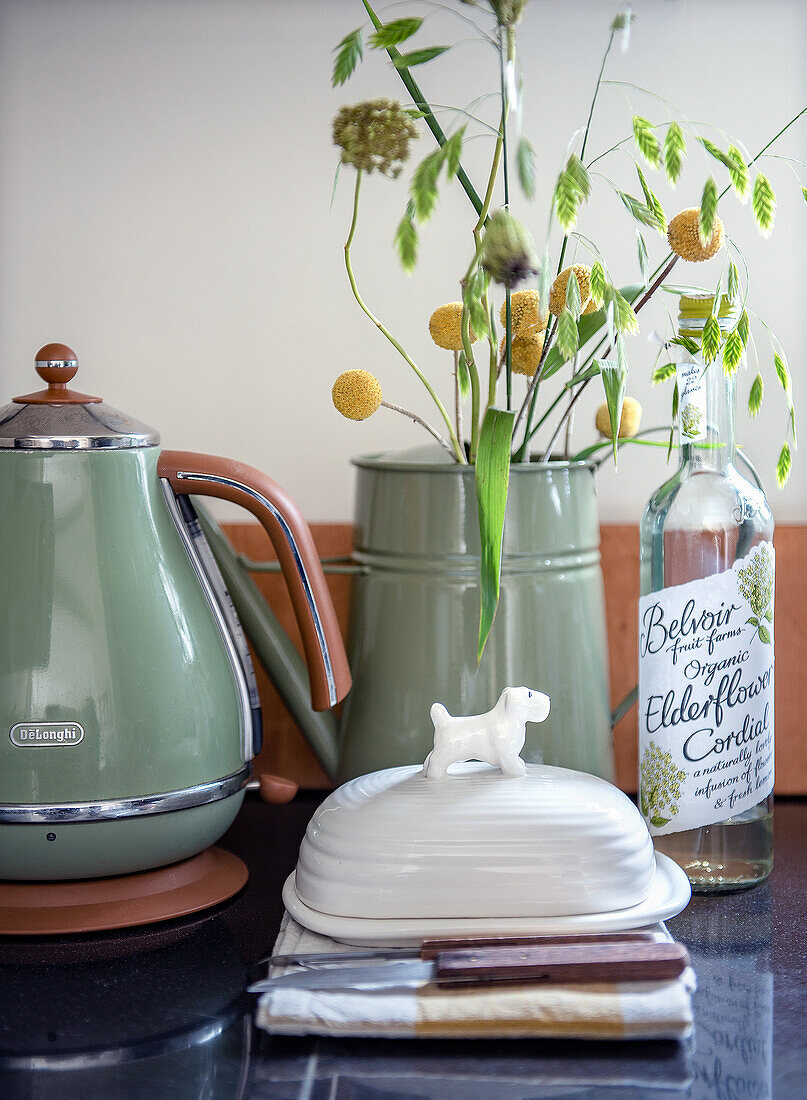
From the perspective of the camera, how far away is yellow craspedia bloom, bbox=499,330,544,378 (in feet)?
2.10

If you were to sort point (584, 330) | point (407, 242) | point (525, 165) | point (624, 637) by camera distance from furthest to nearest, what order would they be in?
1. point (624, 637)
2. point (584, 330)
3. point (407, 242)
4. point (525, 165)

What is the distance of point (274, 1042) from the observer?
0.46 metres

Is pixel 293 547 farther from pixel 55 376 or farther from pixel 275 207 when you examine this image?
pixel 275 207

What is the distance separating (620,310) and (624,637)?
33 centimetres

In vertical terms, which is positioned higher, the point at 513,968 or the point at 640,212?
the point at 640,212

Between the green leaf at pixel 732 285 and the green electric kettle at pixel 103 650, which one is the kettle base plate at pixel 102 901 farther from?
the green leaf at pixel 732 285

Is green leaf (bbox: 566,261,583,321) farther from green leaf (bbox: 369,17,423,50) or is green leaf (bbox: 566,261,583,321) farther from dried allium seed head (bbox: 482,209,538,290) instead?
green leaf (bbox: 369,17,423,50)

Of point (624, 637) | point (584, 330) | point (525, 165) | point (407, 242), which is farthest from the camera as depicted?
point (624, 637)

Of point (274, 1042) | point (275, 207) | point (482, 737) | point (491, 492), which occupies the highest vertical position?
point (275, 207)

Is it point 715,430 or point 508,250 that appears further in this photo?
point 715,430

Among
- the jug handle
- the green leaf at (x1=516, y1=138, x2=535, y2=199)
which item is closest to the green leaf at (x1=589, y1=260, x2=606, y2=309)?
A: the green leaf at (x1=516, y1=138, x2=535, y2=199)

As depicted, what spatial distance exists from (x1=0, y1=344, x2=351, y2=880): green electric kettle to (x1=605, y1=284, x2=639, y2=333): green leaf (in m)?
0.22

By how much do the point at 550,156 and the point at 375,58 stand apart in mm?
154

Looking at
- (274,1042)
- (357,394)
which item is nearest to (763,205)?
(357,394)
